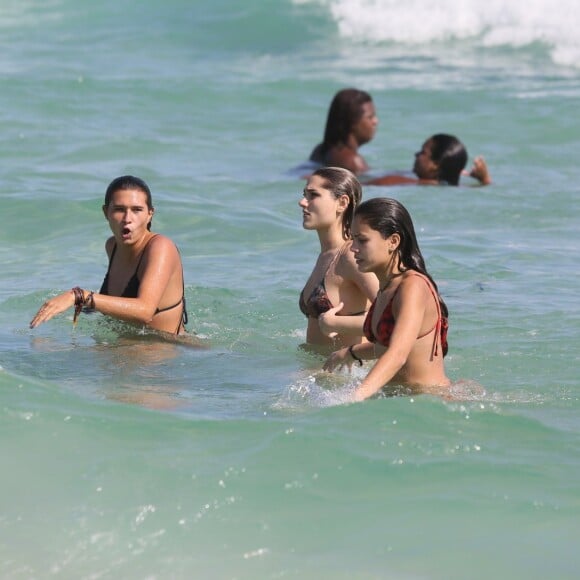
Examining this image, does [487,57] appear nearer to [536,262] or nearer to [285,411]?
[536,262]

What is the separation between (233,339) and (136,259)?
2.62ft

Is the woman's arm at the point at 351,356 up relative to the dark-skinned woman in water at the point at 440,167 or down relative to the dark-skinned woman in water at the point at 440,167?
down

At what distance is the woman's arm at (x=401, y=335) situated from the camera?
5781 mm

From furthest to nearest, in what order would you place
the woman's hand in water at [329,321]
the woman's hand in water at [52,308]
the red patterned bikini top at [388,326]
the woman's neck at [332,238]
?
the woman's neck at [332,238] < the woman's hand in water at [52,308] < the woman's hand in water at [329,321] < the red patterned bikini top at [388,326]

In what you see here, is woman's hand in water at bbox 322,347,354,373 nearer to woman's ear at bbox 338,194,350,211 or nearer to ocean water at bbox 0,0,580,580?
ocean water at bbox 0,0,580,580

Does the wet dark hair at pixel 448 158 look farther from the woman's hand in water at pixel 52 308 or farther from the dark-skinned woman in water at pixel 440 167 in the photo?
the woman's hand in water at pixel 52 308

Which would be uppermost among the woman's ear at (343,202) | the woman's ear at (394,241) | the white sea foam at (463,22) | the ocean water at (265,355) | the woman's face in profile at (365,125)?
the white sea foam at (463,22)

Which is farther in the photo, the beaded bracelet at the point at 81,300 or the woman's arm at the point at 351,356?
the beaded bracelet at the point at 81,300

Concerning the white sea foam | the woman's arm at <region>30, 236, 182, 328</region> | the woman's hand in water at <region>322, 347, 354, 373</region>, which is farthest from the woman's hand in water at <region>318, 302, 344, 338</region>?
the white sea foam

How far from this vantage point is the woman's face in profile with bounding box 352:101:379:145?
13079 mm

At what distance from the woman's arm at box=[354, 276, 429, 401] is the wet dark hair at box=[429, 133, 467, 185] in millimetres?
7217

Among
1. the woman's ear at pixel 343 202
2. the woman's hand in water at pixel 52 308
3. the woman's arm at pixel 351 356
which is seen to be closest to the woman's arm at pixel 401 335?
the woman's arm at pixel 351 356

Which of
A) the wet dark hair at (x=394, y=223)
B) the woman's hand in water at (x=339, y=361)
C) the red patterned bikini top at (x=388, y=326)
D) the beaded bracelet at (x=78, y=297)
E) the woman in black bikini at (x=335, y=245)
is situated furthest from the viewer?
the beaded bracelet at (x=78, y=297)

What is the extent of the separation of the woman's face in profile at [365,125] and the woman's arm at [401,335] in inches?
283
